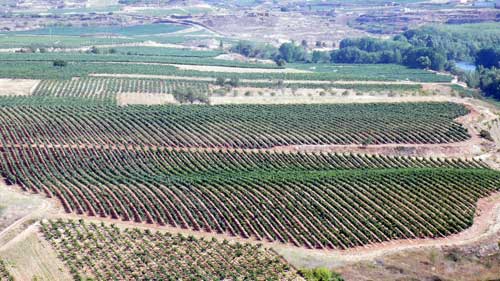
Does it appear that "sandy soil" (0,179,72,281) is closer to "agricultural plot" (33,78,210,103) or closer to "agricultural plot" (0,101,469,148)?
"agricultural plot" (0,101,469,148)

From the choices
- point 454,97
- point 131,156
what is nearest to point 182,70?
point 454,97

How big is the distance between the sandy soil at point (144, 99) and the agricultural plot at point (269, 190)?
32546 millimetres

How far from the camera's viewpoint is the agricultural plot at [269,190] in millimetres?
65938

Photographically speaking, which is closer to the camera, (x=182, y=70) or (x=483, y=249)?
(x=483, y=249)

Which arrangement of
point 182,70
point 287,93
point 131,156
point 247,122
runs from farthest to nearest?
point 182,70
point 287,93
point 247,122
point 131,156

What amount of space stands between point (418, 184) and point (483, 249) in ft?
46.6

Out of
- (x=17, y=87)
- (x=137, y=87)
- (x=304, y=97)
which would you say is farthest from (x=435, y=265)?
(x=17, y=87)

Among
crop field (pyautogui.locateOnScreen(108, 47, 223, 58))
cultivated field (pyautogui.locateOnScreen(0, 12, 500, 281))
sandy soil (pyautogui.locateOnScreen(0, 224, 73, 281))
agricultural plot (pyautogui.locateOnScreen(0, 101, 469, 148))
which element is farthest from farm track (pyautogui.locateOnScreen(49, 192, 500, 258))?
crop field (pyautogui.locateOnScreen(108, 47, 223, 58))

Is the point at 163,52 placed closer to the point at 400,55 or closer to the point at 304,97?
the point at 400,55

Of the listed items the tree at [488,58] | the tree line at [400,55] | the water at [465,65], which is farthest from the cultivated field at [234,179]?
the water at [465,65]

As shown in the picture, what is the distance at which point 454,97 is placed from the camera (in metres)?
132

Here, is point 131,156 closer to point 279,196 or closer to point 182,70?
point 279,196

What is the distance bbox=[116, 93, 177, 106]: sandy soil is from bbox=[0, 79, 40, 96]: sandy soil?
1781 cm

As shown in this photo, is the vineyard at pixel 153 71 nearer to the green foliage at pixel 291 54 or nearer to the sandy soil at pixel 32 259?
the green foliage at pixel 291 54
